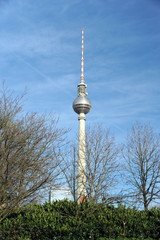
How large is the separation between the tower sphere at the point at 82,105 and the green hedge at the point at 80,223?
122 ft

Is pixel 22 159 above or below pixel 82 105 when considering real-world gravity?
below

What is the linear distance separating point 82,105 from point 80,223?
3914 cm

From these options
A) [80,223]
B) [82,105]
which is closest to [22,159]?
[80,223]

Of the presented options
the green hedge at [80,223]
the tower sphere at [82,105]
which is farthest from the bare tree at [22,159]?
the tower sphere at [82,105]

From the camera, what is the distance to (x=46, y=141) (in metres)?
11.0

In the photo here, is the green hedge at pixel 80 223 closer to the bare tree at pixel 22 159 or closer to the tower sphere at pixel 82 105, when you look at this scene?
the bare tree at pixel 22 159

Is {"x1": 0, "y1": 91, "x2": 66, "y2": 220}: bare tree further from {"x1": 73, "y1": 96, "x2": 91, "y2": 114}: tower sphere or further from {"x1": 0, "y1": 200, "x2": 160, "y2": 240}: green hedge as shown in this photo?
{"x1": 73, "y1": 96, "x2": 91, "y2": 114}: tower sphere

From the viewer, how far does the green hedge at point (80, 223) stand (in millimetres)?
10328

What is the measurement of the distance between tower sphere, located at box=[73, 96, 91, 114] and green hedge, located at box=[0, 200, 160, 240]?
122ft

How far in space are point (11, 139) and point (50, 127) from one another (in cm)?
183

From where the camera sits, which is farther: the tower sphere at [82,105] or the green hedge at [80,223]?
the tower sphere at [82,105]

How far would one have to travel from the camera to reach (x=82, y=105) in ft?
163

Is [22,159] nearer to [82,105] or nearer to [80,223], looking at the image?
[80,223]

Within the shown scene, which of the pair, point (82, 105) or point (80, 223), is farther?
point (82, 105)
